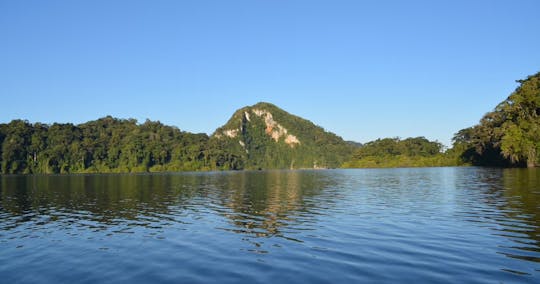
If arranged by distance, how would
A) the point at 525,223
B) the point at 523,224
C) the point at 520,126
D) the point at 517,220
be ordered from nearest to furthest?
the point at 523,224 < the point at 525,223 < the point at 517,220 < the point at 520,126

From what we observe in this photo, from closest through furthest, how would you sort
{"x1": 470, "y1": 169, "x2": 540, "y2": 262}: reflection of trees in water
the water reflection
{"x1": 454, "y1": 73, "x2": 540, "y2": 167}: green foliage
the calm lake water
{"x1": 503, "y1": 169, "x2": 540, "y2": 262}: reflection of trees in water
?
1. the calm lake water
2. the water reflection
3. {"x1": 470, "y1": 169, "x2": 540, "y2": 262}: reflection of trees in water
4. {"x1": 503, "y1": 169, "x2": 540, "y2": 262}: reflection of trees in water
5. {"x1": 454, "y1": 73, "x2": 540, "y2": 167}: green foliage

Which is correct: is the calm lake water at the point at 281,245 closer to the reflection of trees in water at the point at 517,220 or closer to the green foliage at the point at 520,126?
the reflection of trees in water at the point at 517,220

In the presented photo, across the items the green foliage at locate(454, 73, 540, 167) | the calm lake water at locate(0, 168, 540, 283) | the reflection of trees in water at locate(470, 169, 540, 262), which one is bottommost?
the calm lake water at locate(0, 168, 540, 283)

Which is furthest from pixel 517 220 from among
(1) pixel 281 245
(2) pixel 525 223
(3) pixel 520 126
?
(3) pixel 520 126

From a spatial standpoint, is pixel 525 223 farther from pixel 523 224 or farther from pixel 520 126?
pixel 520 126

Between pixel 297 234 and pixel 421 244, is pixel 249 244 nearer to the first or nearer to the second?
pixel 297 234

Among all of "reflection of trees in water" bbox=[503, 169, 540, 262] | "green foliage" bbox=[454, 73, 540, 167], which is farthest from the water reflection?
"green foliage" bbox=[454, 73, 540, 167]

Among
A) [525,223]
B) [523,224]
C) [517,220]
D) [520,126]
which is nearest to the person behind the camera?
[523,224]


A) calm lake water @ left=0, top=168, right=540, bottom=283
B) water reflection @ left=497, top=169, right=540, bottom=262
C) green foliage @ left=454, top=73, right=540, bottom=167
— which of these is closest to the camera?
calm lake water @ left=0, top=168, right=540, bottom=283

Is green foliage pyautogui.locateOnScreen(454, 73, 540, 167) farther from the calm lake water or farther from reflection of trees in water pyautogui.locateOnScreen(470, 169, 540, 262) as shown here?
the calm lake water

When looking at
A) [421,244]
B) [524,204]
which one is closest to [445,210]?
[524,204]

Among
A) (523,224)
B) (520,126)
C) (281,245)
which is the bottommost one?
(281,245)

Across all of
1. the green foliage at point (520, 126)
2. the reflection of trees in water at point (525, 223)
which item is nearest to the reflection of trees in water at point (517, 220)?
the reflection of trees in water at point (525, 223)

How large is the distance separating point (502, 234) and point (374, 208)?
13.2 m
